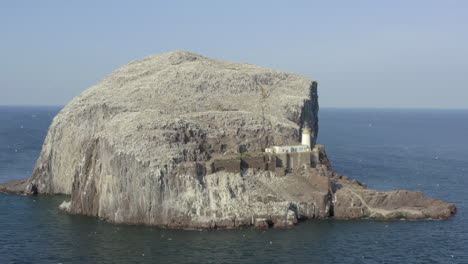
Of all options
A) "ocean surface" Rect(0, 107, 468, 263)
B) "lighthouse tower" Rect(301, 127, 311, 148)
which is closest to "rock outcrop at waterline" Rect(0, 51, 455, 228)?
"lighthouse tower" Rect(301, 127, 311, 148)

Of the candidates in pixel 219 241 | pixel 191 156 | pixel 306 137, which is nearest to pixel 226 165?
pixel 191 156

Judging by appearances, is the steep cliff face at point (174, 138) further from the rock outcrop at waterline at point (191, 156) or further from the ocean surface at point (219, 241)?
the ocean surface at point (219, 241)

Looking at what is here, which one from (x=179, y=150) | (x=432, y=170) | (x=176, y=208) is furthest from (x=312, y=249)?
(x=432, y=170)

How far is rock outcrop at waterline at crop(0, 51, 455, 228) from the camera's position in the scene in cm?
8481

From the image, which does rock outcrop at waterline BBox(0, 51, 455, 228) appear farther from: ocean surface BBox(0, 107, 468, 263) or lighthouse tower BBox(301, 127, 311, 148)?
ocean surface BBox(0, 107, 468, 263)

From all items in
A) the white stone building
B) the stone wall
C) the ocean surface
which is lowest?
the ocean surface

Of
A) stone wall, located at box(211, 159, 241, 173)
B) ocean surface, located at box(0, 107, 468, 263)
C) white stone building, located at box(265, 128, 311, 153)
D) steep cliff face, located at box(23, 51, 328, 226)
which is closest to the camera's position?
ocean surface, located at box(0, 107, 468, 263)

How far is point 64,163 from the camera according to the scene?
108000 mm

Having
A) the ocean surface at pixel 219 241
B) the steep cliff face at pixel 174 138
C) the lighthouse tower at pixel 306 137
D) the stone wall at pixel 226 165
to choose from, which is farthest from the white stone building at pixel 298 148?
the ocean surface at pixel 219 241

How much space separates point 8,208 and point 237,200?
38.1 m

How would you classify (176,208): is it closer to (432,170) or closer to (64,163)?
(64,163)

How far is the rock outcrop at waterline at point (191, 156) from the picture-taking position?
8481cm

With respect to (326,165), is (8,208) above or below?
below

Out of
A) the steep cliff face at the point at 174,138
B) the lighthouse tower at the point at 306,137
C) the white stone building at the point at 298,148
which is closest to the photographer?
the steep cliff face at the point at 174,138
